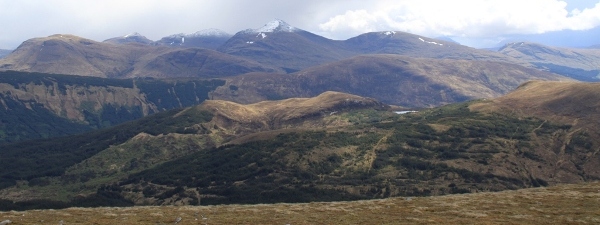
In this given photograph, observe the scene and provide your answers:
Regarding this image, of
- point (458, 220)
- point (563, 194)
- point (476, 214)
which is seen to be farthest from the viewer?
point (563, 194)

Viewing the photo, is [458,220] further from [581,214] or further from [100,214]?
[100,214]

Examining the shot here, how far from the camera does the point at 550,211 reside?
8275cm

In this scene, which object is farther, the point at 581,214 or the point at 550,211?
the point at 550,211

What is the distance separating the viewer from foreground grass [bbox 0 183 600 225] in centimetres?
7544

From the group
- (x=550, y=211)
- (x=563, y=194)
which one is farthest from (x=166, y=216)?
(x=563, y=194)

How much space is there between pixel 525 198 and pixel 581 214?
975 inches

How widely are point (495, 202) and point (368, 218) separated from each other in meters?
35.2

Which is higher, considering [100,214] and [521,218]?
[521,218]

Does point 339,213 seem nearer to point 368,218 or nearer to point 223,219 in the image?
point 368,218

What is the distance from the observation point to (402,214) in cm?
8306

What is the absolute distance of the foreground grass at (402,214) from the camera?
7544 cm

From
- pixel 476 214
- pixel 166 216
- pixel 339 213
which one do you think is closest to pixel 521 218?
pixel 476 214

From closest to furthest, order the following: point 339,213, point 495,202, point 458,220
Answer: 1. point 458,220
2. point 339,213
3. point 495,202

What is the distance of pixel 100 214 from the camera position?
294 ft
